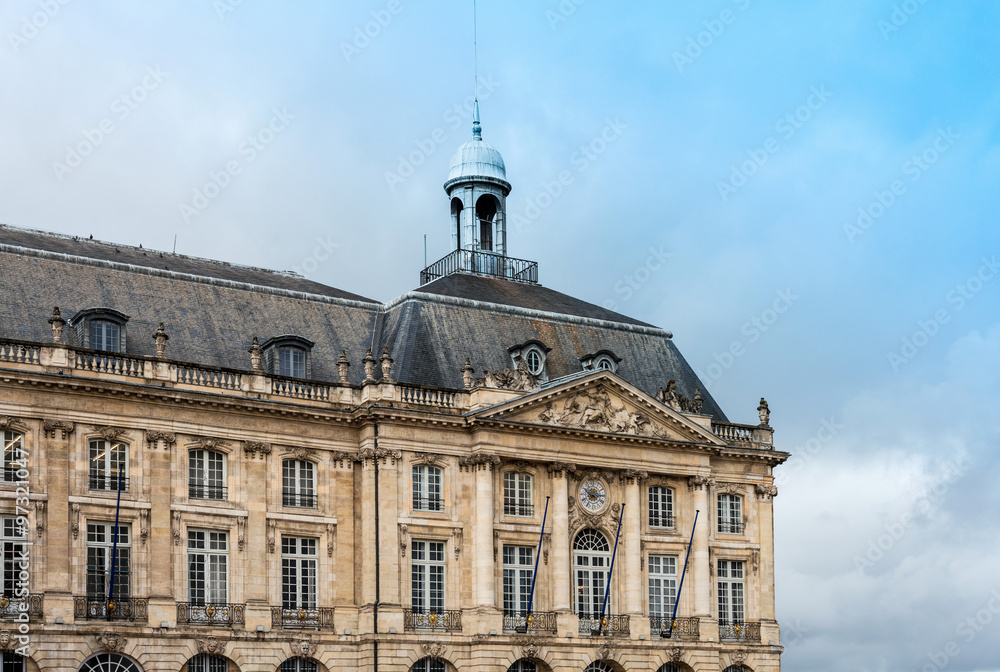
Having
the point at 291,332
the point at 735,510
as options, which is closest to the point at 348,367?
the point at 291,332

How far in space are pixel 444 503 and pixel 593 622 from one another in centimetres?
738

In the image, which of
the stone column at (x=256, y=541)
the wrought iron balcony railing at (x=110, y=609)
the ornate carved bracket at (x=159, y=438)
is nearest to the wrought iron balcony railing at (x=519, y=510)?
the stone column at (x=256, y=541)

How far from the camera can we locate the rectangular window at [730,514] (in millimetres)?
63156

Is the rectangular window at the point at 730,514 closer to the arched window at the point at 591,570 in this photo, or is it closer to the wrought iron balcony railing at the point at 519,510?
the arched window at the point at 591,570

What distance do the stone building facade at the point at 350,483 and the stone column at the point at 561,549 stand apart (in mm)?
109

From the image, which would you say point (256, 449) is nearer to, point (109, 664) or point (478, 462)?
point (478, 462)

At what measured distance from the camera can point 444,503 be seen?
2239 inches

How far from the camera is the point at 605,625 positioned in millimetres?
58500

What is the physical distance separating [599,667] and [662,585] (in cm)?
425

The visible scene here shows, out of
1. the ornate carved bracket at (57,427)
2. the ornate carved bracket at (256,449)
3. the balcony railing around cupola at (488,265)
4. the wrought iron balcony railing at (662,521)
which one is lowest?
the wrought iron balcony railing at (662,521)

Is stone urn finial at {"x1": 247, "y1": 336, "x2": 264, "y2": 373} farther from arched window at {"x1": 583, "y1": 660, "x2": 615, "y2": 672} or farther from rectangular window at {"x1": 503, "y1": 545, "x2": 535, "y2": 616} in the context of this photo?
arched window at {"x1": 583, "y1": 660, "x2": 615, "y2": 672}

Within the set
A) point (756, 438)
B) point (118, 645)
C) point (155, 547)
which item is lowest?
point (118, 645)

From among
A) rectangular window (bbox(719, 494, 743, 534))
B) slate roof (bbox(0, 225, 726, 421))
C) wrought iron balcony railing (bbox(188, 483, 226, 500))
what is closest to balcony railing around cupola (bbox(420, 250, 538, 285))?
slate roof (bbox(0, 225, 726, 421))

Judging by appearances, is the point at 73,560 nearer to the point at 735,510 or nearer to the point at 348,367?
the point at 348,367
